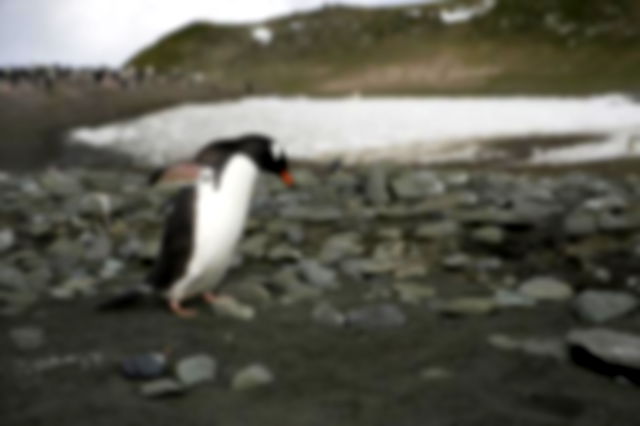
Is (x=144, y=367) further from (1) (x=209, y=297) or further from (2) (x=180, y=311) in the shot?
(1) (x=209, y=297)

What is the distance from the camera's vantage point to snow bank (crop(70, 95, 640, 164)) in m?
11.4

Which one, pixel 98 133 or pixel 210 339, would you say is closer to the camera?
pixel 210 339

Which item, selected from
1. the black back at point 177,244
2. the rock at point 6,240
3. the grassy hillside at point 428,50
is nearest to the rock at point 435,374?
the black back at point 177,244

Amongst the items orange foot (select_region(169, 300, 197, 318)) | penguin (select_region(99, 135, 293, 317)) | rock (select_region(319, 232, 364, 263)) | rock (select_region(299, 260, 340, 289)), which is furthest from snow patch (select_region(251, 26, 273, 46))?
orange foot (select_region(169, 300, 197, 318))

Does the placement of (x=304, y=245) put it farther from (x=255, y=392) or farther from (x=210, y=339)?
(x=255, y=392)

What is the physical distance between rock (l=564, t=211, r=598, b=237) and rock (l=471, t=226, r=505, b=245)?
45 centimetres

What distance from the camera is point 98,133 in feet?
45.8

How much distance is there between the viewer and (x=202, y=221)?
4.21 metres

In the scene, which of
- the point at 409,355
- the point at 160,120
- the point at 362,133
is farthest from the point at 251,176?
the point at 160,120

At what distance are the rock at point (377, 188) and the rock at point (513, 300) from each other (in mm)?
2117

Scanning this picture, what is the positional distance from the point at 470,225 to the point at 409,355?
2.28m

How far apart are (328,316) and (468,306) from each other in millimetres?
750

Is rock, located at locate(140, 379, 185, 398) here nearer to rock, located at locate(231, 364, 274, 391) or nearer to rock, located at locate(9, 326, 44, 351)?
rock, located at locate(231, 364, 274, 391)

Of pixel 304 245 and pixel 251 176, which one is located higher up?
pixel 251 176
